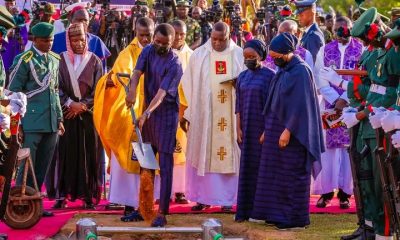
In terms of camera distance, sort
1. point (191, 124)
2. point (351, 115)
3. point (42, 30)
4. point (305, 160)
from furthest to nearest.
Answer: point (191, 124)
point (42, 30)
point (305, 160)
point (351, 115)

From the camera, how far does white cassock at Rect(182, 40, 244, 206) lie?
12.8 meters

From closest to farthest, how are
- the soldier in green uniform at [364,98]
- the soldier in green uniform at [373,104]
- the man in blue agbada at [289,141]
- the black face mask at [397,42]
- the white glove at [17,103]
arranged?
the black face mask at [397,42], the soldier in green uniform at [373,104], the soldier in green uniform at [364,98], the white glove at [17,103], the man in blue agbada at [289,141]

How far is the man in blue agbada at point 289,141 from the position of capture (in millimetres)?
11125

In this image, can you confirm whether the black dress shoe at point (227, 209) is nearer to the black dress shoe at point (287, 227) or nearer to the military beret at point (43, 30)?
the black dress shoe at point (287, 227)

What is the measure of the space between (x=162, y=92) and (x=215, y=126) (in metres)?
1.72

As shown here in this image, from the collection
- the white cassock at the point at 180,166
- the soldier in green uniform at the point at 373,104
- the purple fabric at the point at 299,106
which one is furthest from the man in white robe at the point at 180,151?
the soldier in green uniform at the point at 373,104

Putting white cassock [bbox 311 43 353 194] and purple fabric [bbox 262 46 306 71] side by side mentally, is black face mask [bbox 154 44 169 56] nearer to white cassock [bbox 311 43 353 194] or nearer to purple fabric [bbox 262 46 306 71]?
purple fabric [bbox 262 46 306 71]

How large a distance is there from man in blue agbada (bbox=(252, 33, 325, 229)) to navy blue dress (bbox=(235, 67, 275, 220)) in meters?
0.37

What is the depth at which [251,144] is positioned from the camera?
11812 millimetres

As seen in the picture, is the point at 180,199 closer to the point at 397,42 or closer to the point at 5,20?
the point at 5,20

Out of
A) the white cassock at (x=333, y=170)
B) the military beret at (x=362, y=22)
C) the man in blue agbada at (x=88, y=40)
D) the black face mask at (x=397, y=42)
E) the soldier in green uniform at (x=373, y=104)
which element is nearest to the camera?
the black face mask at (x=397, y=42)

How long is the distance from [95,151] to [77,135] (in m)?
0.29

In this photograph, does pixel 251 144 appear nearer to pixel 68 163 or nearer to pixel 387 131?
pixel 68 163

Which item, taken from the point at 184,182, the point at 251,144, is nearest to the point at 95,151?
the point at 184,182
